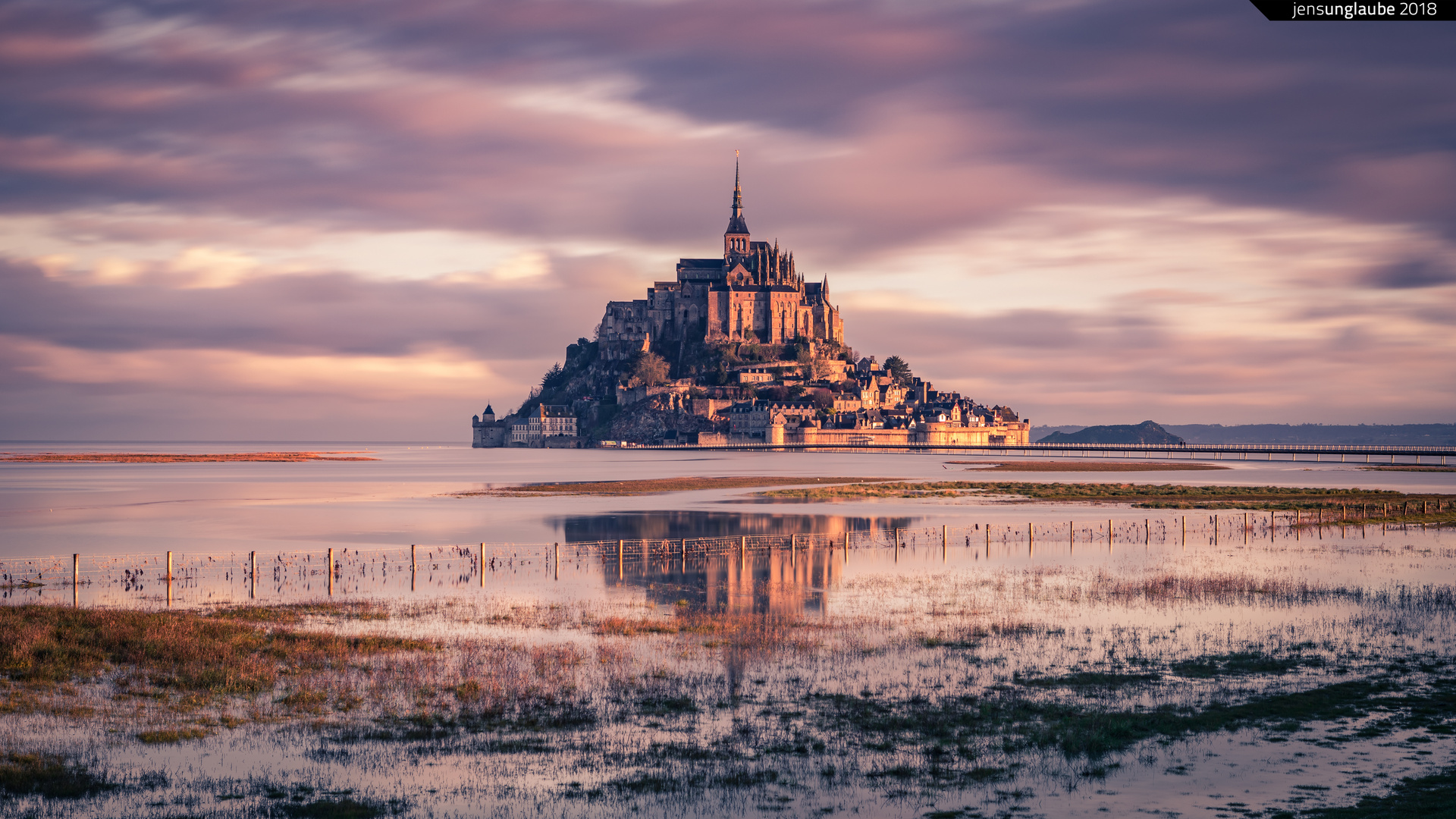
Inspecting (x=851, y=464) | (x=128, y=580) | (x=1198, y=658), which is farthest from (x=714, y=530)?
(x=851, y=464)

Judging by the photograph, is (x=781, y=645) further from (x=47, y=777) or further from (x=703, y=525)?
(x=703, y=525)

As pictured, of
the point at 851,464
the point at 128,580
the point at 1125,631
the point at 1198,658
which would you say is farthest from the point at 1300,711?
the point at 851,464

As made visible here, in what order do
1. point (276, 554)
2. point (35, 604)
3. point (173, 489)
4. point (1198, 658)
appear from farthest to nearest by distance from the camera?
point (173, 489), point (276, 554), point (35, 604), point (1198, 658)

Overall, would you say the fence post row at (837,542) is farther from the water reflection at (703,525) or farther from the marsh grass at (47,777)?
the marsh grass at (47,777)

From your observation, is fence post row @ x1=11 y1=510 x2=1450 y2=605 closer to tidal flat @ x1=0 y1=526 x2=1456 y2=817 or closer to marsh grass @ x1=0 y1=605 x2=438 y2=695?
tidal flat @ x1=0 y1=526 x2=1456 y2=817

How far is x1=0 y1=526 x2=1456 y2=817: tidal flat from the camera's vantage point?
13906mm

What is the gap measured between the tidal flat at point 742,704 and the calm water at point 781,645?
0.09 meters

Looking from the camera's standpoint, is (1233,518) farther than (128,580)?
Yes

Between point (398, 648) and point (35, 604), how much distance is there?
11015mm

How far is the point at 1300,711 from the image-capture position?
1738cm

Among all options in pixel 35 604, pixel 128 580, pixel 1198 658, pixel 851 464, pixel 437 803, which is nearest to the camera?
pixel 437 803

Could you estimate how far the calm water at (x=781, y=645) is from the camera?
14102 mm

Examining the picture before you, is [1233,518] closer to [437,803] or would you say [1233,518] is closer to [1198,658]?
[1198,658]

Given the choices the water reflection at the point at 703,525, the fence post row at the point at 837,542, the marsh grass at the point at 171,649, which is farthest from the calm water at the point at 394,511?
the marsh grass at the point at 171,649
